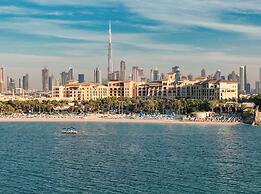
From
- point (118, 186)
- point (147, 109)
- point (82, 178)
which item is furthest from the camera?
point (147, 109)

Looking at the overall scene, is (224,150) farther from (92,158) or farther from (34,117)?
(34,117)

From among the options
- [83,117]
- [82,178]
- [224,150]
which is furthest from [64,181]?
[83,117]

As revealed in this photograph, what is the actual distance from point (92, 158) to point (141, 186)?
13.0m

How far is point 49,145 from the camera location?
57.5 m

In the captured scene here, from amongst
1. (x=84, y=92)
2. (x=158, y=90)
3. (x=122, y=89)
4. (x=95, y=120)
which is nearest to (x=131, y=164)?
(x=95, y=120)

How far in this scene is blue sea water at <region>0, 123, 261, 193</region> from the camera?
34031mm

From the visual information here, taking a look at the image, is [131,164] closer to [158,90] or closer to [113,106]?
[113,106]

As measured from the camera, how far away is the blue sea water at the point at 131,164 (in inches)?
1340

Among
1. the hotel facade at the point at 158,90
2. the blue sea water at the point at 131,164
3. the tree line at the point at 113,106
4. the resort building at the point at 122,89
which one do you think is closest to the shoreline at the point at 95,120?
the tree line at the point at 113,106

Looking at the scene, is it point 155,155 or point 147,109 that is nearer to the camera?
point 155,155

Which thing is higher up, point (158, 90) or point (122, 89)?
point (122, 89)

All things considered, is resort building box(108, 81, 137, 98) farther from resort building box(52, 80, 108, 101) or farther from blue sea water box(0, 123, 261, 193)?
blue sea water box(0, 123, 261, 193)

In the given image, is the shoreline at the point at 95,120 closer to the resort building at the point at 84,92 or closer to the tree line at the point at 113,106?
the tree line at the point at 113,106

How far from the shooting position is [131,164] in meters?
42.9
